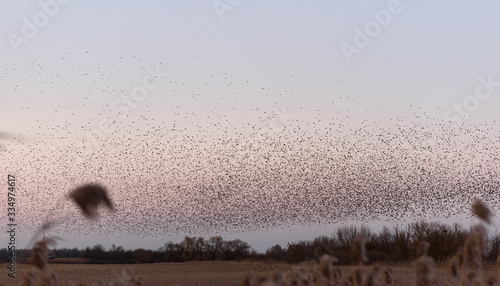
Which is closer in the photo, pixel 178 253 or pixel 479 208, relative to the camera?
pixel 479 208

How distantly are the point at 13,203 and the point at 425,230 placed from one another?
28.5 meters

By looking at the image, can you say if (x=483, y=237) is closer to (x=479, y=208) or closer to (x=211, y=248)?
(x=479, y=208)

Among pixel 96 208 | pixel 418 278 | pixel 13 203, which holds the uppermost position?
pixel 13 203

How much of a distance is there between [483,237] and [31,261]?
3683 mm

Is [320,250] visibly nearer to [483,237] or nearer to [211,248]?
[211,248]

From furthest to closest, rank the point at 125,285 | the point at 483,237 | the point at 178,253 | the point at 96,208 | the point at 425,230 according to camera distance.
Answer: the point at 178,253, the point at 425,230, the point at 483,237, the point at 125,285, the point at 96,208

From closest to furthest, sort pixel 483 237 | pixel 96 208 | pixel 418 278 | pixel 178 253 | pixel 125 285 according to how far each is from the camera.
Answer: pixel 96 208 → pixel 418 278 → pixel 125 285 → pixel 483 237 → pixel 178 253

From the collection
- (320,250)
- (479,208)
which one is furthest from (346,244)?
(479,208)

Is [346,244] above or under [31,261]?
above

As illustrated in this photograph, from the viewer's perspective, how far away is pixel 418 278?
493cm

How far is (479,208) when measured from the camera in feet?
20.9

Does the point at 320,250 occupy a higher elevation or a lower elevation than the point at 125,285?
higher

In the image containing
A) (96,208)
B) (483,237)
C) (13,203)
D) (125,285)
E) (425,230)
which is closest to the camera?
(96,208)

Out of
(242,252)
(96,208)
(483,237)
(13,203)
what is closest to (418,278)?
(483,237)
